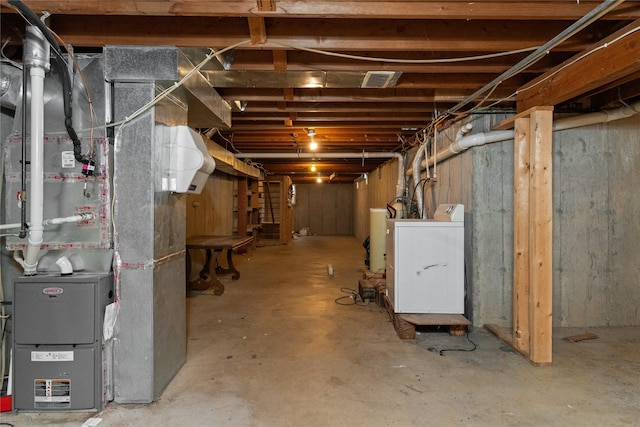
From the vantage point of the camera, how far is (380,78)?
8.04ft

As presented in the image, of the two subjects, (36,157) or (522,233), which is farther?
(522,233)

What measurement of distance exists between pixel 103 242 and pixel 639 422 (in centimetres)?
303

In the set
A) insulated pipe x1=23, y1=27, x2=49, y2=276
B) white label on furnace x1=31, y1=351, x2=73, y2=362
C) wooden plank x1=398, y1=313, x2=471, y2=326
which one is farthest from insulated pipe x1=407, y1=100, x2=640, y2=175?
white label on furnace x1=31, y1=351, x2=73, y2=362

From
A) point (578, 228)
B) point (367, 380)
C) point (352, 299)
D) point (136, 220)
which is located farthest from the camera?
point (352, 299)

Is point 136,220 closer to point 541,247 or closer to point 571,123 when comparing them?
point 541,247

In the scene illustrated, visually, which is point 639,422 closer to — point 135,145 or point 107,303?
point 107,303

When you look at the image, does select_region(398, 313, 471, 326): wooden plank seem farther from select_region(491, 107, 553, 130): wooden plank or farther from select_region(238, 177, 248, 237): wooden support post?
select_region(238, 177, 248, 237): wooden support post

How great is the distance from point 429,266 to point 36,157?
280cm

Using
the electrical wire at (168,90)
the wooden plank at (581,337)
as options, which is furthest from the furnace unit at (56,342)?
the wooden plank at (581,337)

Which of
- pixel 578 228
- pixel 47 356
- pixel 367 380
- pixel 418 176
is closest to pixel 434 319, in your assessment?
pixel 367 380

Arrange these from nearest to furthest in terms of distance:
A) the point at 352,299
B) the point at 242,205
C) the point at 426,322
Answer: the point at 426,322
the point at 352,299
the point at 242,205

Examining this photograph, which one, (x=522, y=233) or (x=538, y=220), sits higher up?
(x=538, y=220)

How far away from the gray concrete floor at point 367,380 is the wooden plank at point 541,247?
0.19m

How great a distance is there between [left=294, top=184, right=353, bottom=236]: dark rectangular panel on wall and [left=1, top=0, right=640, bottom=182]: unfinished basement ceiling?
9.95m
